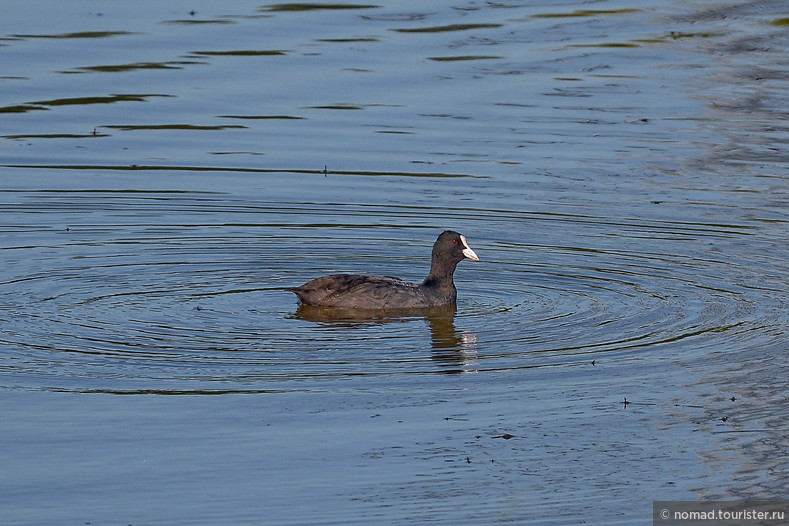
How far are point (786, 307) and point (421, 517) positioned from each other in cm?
531

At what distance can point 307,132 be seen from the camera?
18.6 metres

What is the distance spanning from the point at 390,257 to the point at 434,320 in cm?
181

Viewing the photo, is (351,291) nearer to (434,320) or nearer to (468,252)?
(434,320)

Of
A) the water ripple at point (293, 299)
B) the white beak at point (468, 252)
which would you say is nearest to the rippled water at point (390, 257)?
the water ripple at point (293, 299)

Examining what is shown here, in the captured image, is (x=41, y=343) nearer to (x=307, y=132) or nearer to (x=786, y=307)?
(x=786, y=307)

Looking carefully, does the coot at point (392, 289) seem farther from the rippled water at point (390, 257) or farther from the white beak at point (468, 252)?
the rippled water at point (390, 257)

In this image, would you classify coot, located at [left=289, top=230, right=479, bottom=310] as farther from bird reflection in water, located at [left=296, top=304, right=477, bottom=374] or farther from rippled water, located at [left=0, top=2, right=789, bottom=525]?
rippled water, located at [left=0, top=2, right=789, bottom=525]

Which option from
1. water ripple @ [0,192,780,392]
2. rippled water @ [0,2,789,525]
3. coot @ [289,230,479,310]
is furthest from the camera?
coot @ [289,230,479,310]

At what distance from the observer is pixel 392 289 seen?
42.2 feet

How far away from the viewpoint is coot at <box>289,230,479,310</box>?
12781mm

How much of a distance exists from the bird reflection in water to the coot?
0.05 m

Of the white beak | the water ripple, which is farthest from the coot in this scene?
the water ripple

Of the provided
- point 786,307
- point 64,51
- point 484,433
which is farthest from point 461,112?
point 484,433

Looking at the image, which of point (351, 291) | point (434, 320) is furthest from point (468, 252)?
point (351, 291)
